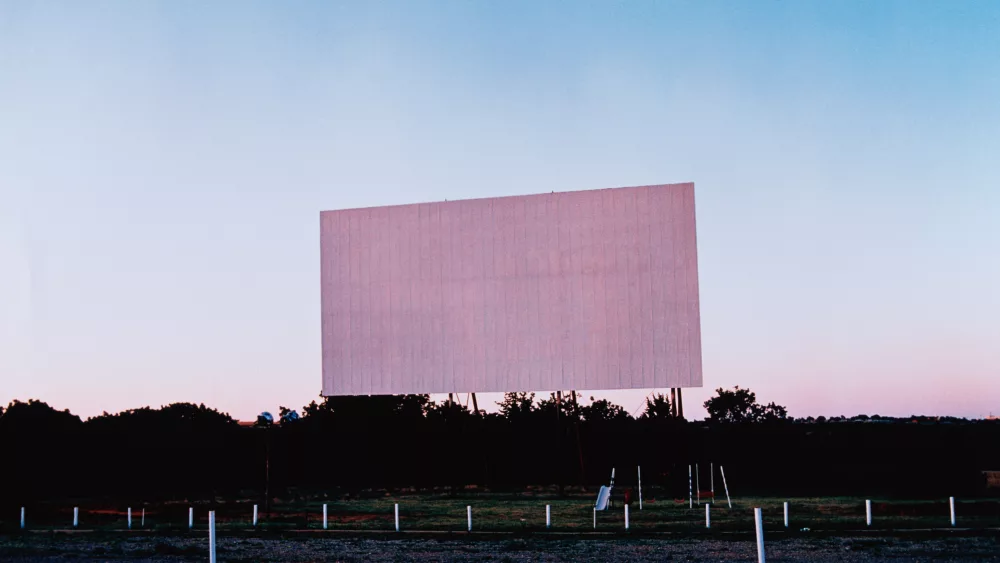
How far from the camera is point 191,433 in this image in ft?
183

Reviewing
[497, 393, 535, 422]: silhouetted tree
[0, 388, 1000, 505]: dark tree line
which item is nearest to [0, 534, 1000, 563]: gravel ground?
[0, 388, 1000, 505]: dark tree line

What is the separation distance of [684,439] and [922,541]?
89.0ft

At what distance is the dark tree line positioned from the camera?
1895 inches

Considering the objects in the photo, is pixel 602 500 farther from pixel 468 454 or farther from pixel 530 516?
pixel 468 454

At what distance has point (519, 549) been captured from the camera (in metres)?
21.3

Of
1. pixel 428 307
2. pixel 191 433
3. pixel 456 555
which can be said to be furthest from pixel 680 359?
pixel 191 433

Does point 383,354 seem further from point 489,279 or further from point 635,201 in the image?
point 635,201

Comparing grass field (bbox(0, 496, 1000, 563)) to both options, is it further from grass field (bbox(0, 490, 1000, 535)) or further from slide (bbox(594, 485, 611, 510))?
slide (bbox(594, 485, 611, 510))

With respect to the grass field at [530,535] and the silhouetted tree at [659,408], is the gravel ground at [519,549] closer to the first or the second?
the grass field at [530,535]

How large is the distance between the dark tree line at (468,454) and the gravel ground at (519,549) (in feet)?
70.5

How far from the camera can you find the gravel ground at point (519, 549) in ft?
63.3

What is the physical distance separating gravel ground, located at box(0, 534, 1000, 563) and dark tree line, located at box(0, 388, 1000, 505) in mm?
21491

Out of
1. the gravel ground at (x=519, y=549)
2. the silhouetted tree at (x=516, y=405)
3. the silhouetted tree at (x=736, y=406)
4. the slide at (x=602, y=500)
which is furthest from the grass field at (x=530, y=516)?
the silhouetted tree at (x=736, y=406)

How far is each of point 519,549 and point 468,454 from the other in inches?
1124
